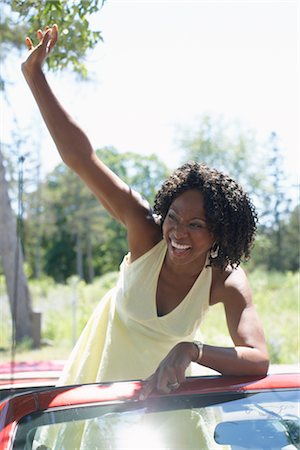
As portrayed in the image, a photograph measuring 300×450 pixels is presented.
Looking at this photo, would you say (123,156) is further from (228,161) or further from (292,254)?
(292,254)

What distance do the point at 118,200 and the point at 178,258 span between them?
32 centimetres

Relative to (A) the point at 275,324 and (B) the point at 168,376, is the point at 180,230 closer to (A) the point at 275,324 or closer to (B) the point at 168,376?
(B) the point at 168,376

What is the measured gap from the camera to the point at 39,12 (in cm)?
292

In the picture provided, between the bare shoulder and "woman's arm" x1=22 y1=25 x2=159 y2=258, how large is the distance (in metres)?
0.27

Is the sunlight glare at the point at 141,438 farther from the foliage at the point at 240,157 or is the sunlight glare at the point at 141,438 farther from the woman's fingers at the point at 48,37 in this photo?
the foliage at the point at 240,157

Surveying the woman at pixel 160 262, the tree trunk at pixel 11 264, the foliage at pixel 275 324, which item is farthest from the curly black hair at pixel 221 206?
the tree trunk at pixel 11 264

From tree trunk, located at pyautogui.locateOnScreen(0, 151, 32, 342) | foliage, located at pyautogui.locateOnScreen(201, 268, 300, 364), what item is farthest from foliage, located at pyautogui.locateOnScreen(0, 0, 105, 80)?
tree trunk, located at pyautogui.locateOnScreen(0, 151, 32, 342)

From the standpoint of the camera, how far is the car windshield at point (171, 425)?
170 cm

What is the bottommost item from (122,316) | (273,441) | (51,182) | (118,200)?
(273,441)

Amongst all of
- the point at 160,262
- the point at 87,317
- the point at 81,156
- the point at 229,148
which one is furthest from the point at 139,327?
the point at 229,148

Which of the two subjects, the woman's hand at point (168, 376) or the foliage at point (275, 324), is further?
the foliage at point (275, 324)

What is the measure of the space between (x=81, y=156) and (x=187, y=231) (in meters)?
0.47

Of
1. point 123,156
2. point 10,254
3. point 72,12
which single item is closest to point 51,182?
point 123,156

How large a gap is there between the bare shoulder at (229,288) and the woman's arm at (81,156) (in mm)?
271
